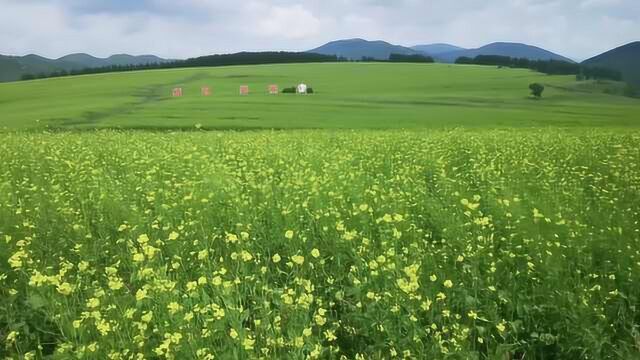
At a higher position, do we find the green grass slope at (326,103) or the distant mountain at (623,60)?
the distant mountain at (623,60)

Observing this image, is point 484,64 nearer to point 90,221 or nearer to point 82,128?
point 82,128

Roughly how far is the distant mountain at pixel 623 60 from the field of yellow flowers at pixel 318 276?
70.4m

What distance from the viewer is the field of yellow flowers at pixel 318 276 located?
14.1ft

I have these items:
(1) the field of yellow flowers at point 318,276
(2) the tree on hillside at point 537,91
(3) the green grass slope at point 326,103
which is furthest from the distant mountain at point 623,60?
(1) the field of yellow flowers at point 318,276

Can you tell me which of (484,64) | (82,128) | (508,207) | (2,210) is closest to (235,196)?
(2,210)

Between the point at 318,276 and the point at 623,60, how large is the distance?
91.0 meters

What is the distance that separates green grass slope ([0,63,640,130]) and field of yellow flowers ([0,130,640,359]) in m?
25.2

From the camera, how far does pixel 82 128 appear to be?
31.6 m

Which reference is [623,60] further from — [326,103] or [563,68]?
[326,103]

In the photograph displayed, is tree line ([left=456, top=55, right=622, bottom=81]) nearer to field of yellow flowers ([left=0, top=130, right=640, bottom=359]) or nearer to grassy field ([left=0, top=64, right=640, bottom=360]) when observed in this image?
grassy field ([left=0, top=64, right=640, bottom=360])

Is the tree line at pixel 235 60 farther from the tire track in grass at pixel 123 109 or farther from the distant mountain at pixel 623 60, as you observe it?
the distant mountain at pixel 623 60

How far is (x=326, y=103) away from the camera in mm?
48031

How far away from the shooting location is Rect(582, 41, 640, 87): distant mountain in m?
70.6

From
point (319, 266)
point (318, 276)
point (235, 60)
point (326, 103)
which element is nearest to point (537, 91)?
point (326, 103)
